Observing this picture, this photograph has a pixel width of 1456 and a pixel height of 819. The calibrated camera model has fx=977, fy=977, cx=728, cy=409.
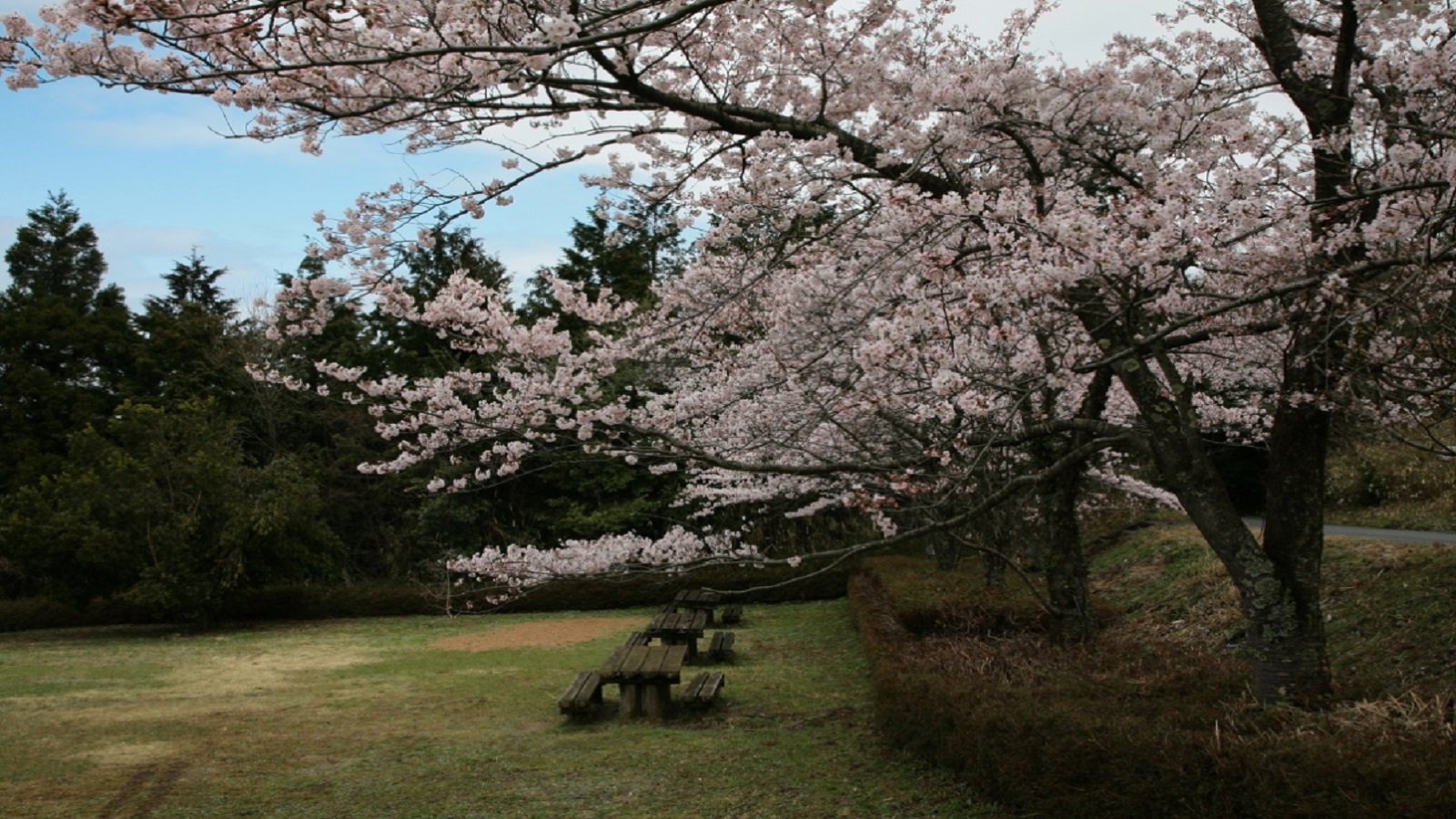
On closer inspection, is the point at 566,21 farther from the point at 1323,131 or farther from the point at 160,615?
the point at 160,615

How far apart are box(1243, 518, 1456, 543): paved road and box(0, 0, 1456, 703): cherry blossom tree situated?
4.85 metres

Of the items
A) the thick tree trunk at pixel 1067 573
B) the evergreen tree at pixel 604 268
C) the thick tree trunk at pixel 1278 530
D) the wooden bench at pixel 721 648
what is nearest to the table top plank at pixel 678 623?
the wooden bench at pixel 721 648

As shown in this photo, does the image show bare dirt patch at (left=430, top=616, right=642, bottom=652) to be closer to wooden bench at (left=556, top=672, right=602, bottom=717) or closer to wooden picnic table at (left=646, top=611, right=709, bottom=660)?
wooden picnic table at (left=646, top=611, right=709, bottom=660)

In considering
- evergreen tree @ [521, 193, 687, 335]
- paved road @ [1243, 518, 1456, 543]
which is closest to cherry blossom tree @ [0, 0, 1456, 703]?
paved road @ [1243, 518, 1456, 543]

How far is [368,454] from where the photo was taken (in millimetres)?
22250

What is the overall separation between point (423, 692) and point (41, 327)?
22966mm

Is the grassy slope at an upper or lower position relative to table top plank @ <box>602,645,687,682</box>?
upper

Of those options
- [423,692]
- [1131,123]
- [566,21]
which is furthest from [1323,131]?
[423,692]

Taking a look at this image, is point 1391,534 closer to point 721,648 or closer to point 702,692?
point 721,648

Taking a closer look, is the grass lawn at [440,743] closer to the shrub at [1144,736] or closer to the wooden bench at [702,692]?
the wooden bench at [702,692]

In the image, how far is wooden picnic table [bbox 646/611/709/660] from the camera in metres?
9.66

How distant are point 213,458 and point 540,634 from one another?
6.88 metres

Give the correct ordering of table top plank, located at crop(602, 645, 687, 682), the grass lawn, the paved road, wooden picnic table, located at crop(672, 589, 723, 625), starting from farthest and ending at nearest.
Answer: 1. wooden picnic table, located at crop(672, 589, 723, 625)
2. the paved road
3. table top plank, located at crop(602, 645, 687, 682)
4. the grass lawn

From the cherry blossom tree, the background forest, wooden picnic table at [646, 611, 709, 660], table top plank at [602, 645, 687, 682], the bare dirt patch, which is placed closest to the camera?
the cherry blossom tree
